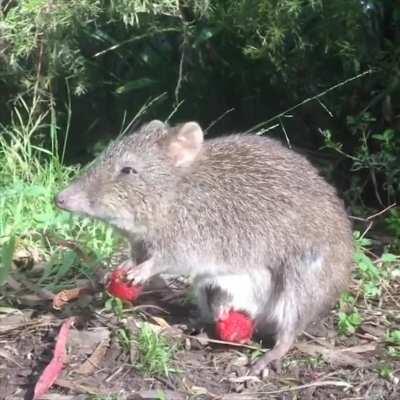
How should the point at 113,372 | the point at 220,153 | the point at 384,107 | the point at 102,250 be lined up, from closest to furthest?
the point at 113,372 → the point at 220,153 → the point at 102,250 → the point at 384,107

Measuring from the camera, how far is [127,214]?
491cm

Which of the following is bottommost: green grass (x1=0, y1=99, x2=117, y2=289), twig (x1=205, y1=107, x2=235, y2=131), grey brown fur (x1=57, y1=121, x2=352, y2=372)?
green grass (x1=0, y1=99, x2=117, y2=289)

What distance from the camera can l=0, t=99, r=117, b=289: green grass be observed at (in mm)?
5863

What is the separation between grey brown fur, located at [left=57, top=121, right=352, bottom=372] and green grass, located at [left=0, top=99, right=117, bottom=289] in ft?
3.00

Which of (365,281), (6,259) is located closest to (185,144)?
(6,259)

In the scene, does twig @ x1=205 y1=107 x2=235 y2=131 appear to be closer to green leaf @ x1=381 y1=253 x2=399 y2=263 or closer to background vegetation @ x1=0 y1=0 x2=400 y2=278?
background vegetation @ x1=0 y1=0 x2=400 y2=278

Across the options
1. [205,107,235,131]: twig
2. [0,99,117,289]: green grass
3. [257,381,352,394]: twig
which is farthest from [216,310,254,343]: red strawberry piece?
[205,107,235,131]: twig

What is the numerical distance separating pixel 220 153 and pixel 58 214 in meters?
1.70

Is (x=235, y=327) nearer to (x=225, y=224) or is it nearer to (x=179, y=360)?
(x=179, y=360)

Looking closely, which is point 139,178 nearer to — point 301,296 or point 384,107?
point 301,296

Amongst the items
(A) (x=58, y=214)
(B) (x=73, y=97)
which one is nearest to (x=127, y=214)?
(A) (x=58, y=214)

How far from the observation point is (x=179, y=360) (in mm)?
4906

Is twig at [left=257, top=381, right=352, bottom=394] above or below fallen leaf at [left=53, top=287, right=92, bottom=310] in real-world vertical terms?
below

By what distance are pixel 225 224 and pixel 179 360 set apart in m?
0.71
